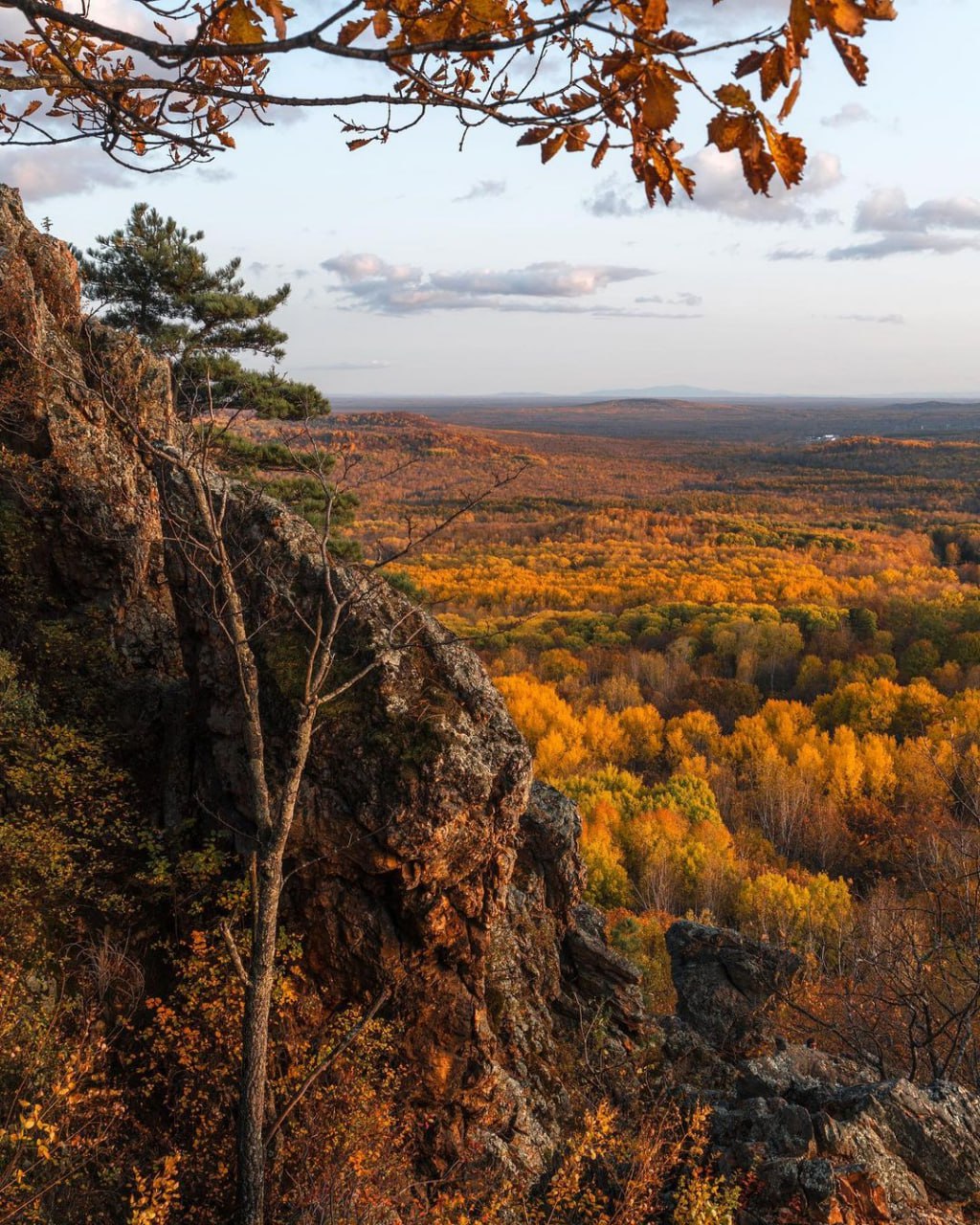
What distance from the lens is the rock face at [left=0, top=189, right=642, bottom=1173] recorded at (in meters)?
9.80

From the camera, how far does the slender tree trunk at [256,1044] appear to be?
694 cm

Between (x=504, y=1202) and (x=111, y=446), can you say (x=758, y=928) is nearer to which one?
(x=504, y=1202)

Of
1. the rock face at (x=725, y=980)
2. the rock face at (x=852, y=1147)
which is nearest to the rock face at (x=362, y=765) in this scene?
the rock face at (x=852, y=1147)

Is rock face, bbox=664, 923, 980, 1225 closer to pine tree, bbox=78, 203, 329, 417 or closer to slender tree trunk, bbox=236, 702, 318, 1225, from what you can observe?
slender tree trunk, bbox=236, 702, 318, 1225

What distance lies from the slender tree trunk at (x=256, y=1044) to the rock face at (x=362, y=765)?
6.65 ft

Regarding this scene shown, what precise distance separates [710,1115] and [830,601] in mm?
77294

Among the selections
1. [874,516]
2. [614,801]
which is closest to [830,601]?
[614,801]

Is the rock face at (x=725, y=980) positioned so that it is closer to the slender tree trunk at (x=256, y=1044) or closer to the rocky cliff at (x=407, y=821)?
the rocky cliff at (x=407, y=821)

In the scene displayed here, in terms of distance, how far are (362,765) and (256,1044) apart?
3.43 meters

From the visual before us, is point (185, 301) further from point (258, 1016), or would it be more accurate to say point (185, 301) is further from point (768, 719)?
point (768, 719)

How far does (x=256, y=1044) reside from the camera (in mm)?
6996

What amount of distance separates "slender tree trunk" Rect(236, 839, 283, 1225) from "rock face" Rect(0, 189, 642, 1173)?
2.03 meters

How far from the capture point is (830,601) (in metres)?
80.4

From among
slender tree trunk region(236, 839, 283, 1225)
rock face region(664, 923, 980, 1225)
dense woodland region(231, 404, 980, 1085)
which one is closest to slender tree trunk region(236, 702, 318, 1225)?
slender tree trunk region(236, 839, 283, 1225)
